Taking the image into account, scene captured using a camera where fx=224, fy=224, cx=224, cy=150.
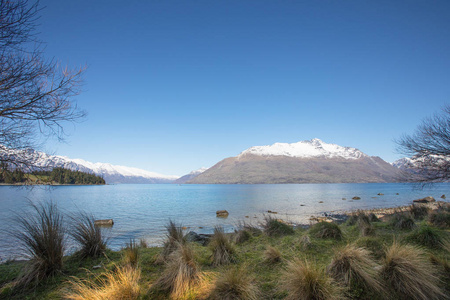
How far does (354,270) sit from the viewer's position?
4.24 metres

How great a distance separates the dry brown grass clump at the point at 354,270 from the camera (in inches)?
158

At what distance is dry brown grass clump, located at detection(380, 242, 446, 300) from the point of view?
3.72 meters

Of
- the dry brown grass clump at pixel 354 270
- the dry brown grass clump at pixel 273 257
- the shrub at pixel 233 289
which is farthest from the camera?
the dry brown grass clump at pixel 273 257

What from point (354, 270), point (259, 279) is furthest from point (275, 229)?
point (354, 270)

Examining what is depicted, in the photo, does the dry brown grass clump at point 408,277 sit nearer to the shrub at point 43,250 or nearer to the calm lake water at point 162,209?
the shrub at point 43,250

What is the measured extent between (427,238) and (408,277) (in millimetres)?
4454

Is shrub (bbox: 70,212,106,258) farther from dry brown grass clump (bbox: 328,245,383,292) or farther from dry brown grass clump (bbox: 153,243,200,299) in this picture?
dry brown grass clump (bbox: 328,245,383,292)

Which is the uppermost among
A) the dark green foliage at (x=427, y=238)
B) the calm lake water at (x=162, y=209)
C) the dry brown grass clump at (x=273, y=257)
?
the dark green foliage at (x=427, y=238)

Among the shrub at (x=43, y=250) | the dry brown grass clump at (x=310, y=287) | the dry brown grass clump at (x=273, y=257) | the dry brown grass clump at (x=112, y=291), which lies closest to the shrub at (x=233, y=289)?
the dry brown grass clump at (x=310, y=287)

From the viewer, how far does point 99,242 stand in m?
6.32

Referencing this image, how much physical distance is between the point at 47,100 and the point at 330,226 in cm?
1022

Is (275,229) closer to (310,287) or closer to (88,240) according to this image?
(310,287)

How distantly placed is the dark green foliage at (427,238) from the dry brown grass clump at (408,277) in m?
3.26

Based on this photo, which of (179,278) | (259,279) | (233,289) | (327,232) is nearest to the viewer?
(233,289)
